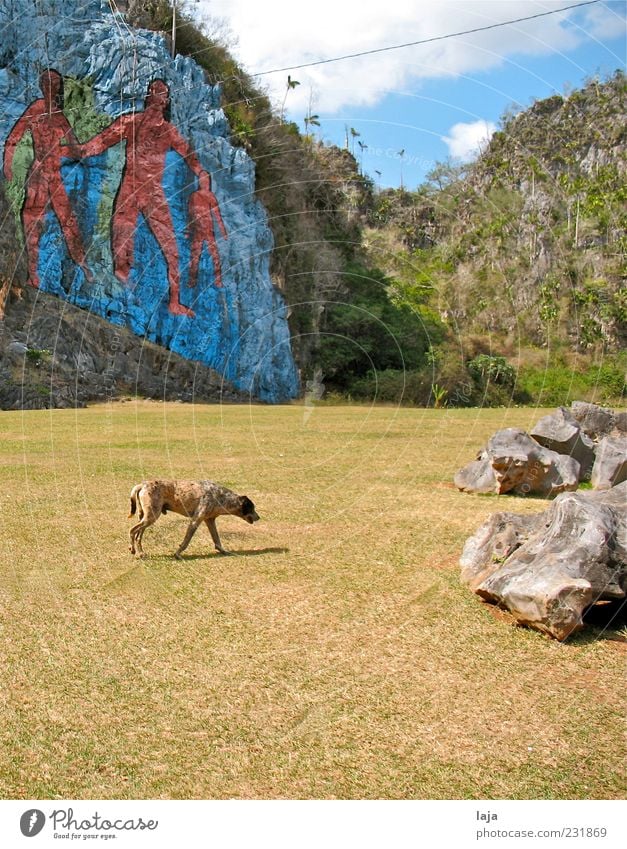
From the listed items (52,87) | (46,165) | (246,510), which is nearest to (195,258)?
(46,165)

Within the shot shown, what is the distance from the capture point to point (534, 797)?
4.21 metres

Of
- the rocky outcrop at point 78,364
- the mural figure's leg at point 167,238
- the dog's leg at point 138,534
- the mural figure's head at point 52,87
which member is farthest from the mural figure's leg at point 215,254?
the dog's leg at point 138,534

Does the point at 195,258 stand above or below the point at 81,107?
below

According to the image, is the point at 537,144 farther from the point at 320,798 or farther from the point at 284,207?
the point at 320,798

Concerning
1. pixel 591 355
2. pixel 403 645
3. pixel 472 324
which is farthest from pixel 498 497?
pixel 591 355

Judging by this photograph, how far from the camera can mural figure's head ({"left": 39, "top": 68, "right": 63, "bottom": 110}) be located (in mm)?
34906

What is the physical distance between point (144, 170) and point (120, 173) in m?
1.04

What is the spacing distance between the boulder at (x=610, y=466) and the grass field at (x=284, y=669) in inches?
113

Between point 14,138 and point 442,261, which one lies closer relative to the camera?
point 14,138

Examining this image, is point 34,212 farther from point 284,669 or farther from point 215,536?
point 284,669

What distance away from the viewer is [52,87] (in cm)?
3503

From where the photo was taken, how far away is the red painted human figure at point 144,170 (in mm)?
35469

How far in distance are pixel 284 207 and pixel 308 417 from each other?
67.8 ft

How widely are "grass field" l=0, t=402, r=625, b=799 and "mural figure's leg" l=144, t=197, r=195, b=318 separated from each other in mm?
25977
